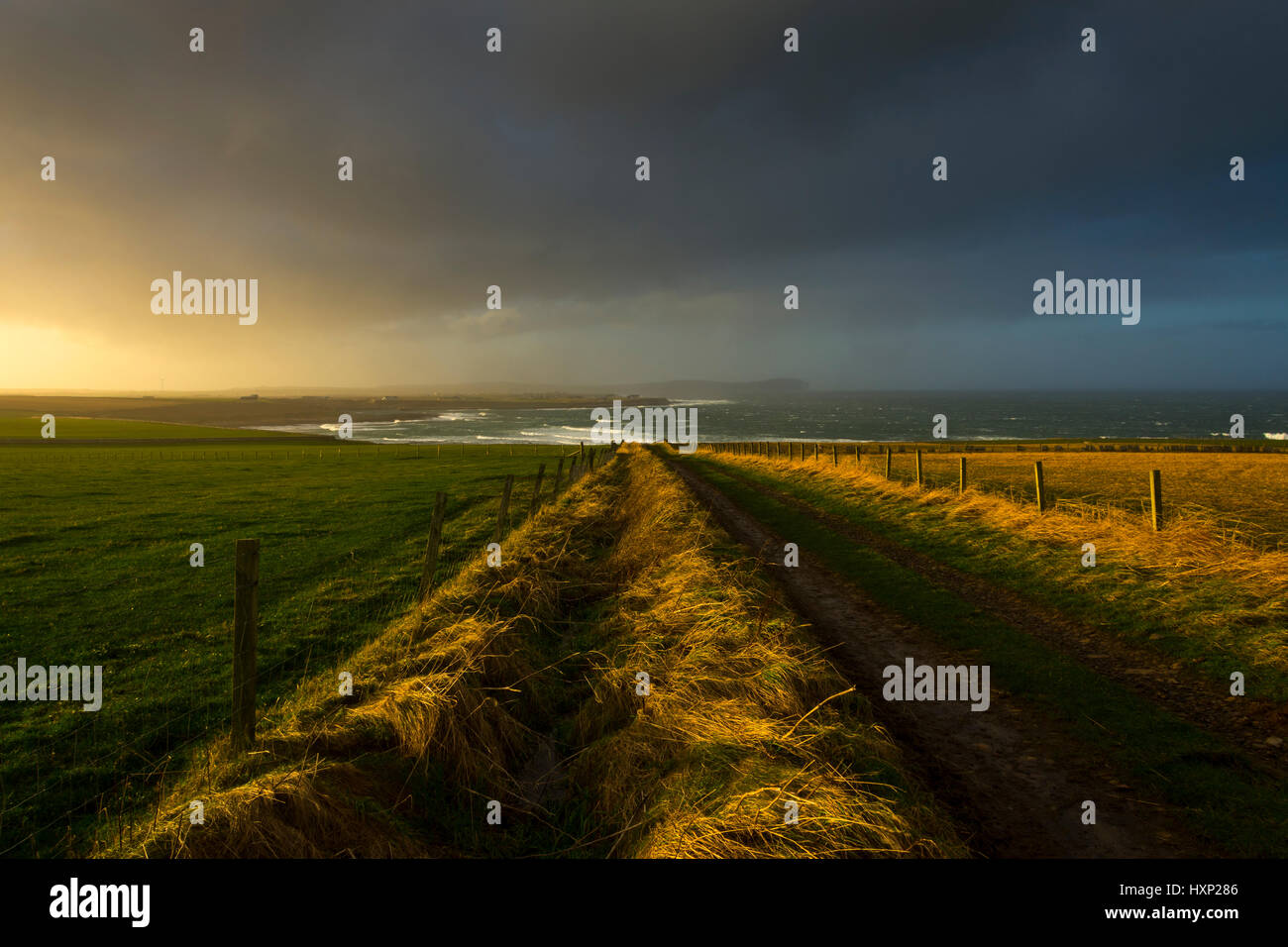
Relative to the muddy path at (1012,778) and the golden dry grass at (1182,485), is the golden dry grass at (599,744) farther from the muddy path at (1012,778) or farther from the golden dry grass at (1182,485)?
the golden dry grass at (1182,485)

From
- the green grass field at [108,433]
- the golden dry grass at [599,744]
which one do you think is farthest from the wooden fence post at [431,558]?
the green grass field at [108,433]

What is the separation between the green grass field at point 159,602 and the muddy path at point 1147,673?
1005 cm

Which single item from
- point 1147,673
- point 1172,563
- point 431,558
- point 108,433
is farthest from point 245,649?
point 108,433

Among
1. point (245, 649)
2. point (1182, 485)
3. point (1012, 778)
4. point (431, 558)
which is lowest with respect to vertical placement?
point (1012, 778)

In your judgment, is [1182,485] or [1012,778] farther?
[1182,485]

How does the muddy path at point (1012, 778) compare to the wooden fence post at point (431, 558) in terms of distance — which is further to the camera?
the wooden fence post at point (431, 558)

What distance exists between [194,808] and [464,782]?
2.12 metres

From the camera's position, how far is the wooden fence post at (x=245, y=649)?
5.11 m

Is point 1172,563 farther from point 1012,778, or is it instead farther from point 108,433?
point 108,433

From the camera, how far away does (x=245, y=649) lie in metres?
5.20

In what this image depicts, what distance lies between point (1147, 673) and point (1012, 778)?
391 cm

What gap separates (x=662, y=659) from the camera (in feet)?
24.4

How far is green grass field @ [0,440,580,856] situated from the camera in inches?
257

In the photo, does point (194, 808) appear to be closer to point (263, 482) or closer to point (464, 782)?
point (464, 782)
